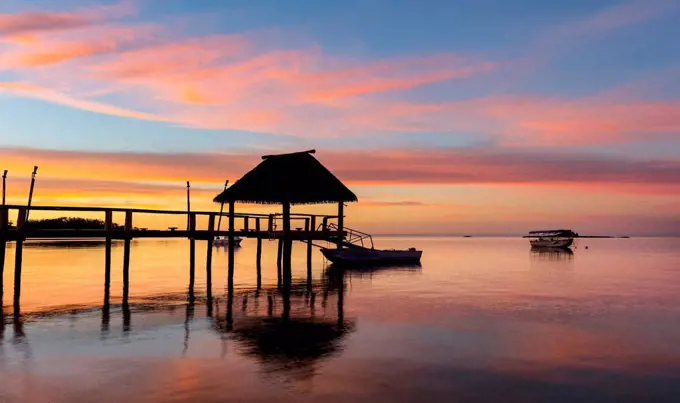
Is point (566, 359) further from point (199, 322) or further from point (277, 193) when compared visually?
point (277, 193)

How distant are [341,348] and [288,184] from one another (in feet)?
61.0

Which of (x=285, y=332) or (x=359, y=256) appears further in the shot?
(x=359, y=256)

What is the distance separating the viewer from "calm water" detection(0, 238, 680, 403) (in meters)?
11.4

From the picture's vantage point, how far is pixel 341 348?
49.2 feet

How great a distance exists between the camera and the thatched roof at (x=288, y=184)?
108ft

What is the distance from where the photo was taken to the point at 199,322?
60.7 feet

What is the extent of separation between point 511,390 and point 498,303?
1394 cm

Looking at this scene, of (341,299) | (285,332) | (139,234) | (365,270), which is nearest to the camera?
(285,332)

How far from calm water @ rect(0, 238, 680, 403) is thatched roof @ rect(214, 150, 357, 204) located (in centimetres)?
678

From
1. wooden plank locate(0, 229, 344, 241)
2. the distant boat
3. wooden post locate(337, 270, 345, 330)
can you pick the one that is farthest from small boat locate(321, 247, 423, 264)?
the distant boat

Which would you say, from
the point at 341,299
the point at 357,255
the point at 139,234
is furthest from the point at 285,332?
the point at 357,255

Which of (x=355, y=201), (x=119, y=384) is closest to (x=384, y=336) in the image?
(x=119, y=384)

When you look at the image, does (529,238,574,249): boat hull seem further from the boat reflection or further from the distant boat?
the boat reflection

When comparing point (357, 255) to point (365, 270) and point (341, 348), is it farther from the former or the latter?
point (341, 348)
